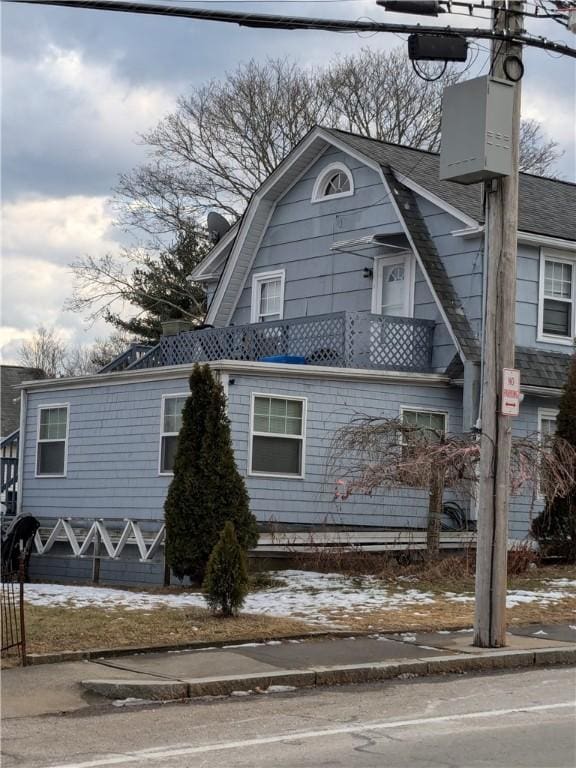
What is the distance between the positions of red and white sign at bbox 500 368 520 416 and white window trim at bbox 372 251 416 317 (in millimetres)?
10486

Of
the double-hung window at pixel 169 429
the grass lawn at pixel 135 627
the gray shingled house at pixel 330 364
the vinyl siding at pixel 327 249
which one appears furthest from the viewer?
the vinyl siding at pixel 327 249

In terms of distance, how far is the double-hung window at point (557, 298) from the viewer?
2250 centimetres

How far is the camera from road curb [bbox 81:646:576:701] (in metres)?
9.80

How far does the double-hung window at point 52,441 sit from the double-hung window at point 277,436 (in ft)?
15.8

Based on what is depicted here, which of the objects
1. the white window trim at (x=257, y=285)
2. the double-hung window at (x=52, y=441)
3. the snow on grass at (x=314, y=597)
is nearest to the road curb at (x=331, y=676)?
the snow on grass at (x=314, y=597)

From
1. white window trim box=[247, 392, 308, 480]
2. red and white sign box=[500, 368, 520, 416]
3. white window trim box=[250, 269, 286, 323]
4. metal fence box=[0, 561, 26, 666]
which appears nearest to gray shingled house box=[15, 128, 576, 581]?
white window trim box=[247, 392, 308, 480]

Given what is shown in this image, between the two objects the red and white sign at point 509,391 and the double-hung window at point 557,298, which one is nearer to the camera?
the red and white sign at point 509,391

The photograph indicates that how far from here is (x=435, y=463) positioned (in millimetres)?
17688

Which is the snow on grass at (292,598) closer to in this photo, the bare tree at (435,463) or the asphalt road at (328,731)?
the bare tree at (435,463)

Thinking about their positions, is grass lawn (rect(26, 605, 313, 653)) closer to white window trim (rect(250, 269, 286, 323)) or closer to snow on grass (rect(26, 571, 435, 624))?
snow on grass (rect(26, 571, 435, 624))

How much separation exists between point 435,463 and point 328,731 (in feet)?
31.3

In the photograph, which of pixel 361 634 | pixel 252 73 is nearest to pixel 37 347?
pixel 252 73

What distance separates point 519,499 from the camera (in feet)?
73.2

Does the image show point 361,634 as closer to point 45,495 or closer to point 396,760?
point 396,760
